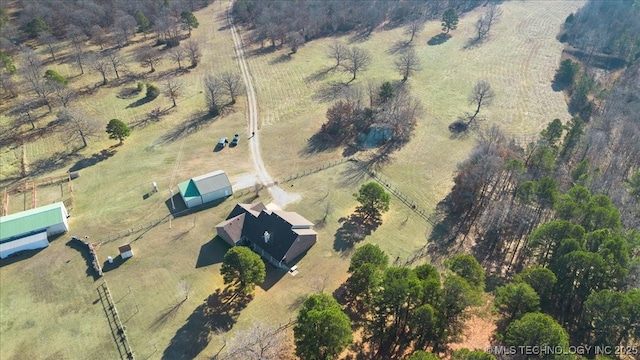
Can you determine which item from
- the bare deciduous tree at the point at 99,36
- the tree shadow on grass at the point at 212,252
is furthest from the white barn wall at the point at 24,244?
the bare deciduous tree at the point at 99,36

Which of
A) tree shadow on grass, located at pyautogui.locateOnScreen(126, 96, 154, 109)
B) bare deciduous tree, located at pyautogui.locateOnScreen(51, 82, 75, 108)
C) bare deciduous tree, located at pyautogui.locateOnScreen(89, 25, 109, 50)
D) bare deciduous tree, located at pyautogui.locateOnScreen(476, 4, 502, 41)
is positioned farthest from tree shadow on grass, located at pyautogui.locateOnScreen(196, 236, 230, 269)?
bare deciduous tree, located at pyautogui.locateOnScreen(476, 4, 502, 41)

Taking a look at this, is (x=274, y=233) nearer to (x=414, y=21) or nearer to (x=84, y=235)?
(x=84, y=235)

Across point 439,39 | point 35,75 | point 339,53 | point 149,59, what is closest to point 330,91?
point 339,53

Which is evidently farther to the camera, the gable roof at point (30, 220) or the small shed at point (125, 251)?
the gable roof at point (30, 220)

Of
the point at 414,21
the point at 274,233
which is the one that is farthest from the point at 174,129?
the point at 414,21

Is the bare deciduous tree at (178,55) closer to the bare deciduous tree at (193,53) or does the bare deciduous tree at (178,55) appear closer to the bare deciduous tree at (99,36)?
the bare deciduous tree at (193,53)

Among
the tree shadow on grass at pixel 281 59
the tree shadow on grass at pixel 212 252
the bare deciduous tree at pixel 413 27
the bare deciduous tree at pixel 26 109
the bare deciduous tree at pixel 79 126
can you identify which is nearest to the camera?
the tree shadow on grass at pixel 212 252
